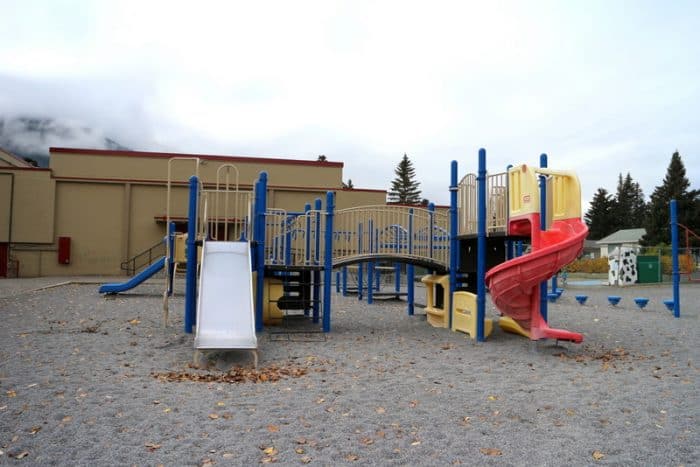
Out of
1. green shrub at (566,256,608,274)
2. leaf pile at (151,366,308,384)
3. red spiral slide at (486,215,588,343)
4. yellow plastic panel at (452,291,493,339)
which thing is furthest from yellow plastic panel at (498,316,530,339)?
green shrub at (566,256,608,274)

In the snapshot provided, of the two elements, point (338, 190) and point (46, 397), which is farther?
point (338, 190)

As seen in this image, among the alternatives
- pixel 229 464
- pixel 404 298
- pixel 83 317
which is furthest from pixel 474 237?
pixel 404 298

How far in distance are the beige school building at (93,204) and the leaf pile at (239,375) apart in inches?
886

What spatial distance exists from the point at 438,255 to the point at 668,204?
46.9 meters

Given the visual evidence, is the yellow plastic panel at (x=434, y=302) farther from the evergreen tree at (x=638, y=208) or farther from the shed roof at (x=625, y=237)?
the evergreen tree at (x=638, y=208)

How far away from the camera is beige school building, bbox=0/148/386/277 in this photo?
29406mm

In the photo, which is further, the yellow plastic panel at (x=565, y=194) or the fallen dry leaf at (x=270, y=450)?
the yellow plastic panel at (x=565, y=194)

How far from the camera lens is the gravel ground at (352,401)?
429 cm

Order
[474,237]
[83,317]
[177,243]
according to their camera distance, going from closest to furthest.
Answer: [474,237] → [83,317] → [177,243]

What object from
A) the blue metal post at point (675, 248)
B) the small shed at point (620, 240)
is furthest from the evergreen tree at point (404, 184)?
the blue metal post at point (675, 248)

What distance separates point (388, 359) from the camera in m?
8.07

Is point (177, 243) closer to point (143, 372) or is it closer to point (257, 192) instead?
point (257, 192)

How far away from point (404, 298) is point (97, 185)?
63.1 ft

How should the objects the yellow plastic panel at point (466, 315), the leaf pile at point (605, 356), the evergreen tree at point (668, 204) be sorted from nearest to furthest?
the leaf pile at point (605, 356) < the yellow plastic panel at point (466, 315) < the evergreen tree at point (668, 204)
